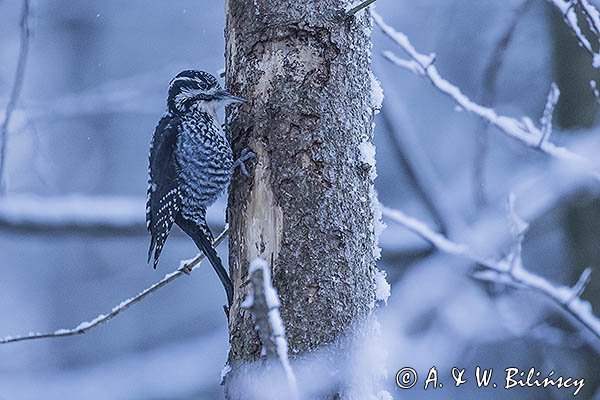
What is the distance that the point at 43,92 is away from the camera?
1016cm

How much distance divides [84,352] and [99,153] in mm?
2190

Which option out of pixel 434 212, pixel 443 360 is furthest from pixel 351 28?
pixel 443 360

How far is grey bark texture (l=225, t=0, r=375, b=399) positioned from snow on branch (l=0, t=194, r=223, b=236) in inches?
80.6

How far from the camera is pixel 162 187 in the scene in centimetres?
346

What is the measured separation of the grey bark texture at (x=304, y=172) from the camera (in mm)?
2541

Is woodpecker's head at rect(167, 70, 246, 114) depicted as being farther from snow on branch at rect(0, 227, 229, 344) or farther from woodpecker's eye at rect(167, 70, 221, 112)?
snow on branch at rect(0, 227, 229, 344)

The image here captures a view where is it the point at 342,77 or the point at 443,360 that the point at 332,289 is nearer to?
the point at 342,77

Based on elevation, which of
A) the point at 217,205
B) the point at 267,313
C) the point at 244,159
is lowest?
the point at 267,313

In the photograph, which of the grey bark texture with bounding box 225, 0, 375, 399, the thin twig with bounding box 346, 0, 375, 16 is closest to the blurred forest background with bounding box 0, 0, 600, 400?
the grey bark texture with bounding box 225, 0, 375, 399

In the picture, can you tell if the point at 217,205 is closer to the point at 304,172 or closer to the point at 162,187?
the point at 162,187

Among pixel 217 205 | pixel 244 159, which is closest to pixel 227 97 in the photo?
pixel 244 159

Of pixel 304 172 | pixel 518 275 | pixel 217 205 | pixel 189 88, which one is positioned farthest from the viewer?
pixel 217 205

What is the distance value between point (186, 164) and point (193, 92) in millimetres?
263

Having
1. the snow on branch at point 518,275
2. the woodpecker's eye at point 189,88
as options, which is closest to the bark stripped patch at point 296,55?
the woodpecker's eye at point 189,88
